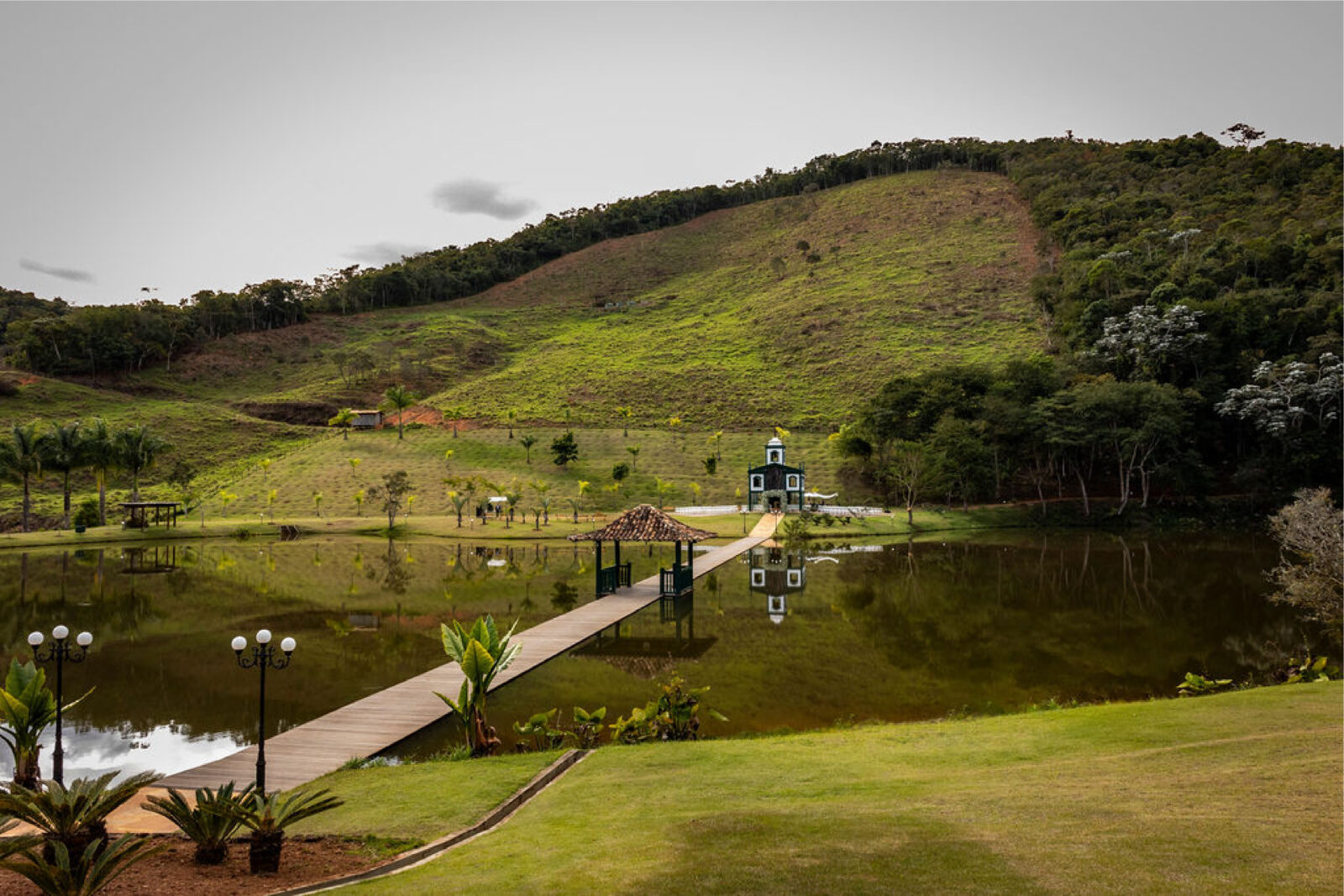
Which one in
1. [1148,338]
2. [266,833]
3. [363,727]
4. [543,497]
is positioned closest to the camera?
[266,833]

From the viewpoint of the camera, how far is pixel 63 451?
48562mm

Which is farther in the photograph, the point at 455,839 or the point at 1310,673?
the point at 1310,673

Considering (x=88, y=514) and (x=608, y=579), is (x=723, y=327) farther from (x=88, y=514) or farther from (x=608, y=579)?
(x=608, y=579)

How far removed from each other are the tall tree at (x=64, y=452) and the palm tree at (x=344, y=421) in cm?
2163

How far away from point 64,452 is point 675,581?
142 ft

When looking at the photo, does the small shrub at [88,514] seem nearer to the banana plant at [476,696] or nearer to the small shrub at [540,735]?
the banana plant at [476,696]

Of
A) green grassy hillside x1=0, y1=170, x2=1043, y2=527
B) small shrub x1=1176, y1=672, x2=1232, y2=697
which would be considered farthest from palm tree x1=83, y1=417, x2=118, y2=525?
small shrub x1=1176, y1=672, x2=1232, y2=697

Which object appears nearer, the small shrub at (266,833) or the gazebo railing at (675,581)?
the small shrub at (266,833)

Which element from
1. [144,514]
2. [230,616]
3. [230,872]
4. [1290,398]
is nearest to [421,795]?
[230,872]

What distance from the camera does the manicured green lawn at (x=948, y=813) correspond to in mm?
5652

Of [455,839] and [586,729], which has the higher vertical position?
[455,839]

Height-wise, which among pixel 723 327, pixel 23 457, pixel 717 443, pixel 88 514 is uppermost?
pixel 723 327

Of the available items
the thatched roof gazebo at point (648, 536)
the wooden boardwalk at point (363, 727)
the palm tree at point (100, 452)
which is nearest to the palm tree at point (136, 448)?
the palm tree at point (100, 452)

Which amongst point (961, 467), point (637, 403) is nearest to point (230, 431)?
point (637, 403)
